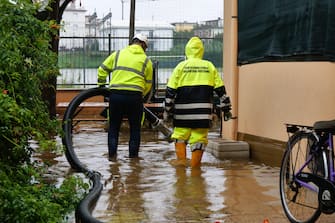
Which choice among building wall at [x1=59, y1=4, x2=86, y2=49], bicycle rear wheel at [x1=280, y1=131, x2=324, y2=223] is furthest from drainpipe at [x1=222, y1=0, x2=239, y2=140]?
building wall at [x1=59, y1=4, x2=86, y2=49]

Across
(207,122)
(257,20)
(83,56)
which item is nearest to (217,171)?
(207,122)

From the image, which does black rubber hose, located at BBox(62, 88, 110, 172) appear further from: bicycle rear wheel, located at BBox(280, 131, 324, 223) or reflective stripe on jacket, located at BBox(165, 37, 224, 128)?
bicycle rear wheel, located at BBox(280, 131, 324, 223)

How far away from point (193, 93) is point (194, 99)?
8 centimetres

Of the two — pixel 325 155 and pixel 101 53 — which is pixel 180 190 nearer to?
pixel 325 155

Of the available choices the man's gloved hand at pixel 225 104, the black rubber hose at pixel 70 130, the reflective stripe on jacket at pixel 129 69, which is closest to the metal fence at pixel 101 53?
the black rubber hose at pixel 70 130

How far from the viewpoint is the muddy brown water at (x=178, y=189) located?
243 inches

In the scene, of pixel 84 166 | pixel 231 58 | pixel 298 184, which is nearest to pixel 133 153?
pixel 84 166

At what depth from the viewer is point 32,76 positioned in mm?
5645

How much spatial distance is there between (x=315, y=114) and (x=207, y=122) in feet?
5.62

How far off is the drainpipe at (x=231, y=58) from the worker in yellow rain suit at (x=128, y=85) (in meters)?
1.24

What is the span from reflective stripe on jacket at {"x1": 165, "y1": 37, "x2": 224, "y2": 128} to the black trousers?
80cm

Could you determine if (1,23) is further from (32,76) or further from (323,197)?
(323,197)

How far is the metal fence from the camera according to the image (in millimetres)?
18891

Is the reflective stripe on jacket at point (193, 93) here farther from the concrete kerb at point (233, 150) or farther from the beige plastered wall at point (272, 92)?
the concrete kerb at point (233, 150)
